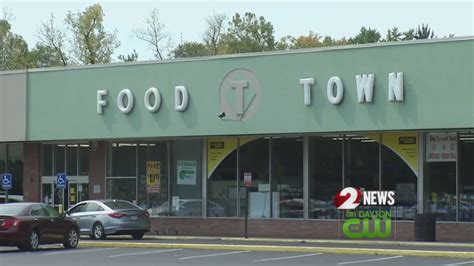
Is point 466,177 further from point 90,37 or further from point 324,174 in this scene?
point 90,37

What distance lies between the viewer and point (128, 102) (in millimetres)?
32594

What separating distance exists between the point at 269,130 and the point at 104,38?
39892 millimetres

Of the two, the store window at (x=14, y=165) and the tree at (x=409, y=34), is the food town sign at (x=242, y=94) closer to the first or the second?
the store window at (x=14, y=165)

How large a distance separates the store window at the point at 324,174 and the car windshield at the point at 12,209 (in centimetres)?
1113

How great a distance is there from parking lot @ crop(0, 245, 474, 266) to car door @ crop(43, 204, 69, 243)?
1.28ft

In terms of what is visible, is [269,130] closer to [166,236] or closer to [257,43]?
[166,236]

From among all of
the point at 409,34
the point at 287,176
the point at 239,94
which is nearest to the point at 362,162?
the point at 287,176

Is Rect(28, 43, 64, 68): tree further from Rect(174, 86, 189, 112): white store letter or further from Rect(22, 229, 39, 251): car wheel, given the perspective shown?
Rect(22, 229, 39, 251): car wheel

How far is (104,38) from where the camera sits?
220 ft

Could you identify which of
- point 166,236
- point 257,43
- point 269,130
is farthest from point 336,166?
point 257,43

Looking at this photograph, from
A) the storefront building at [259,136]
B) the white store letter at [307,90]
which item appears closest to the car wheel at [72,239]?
the storefront building at [259,136]

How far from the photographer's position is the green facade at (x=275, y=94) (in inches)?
1046

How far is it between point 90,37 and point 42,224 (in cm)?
4467

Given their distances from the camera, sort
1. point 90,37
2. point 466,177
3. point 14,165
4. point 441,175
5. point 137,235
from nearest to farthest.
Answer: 1. point 466,177
2. point 441,175
3. point 137,235
4. point 14,165
5. point 90,37
